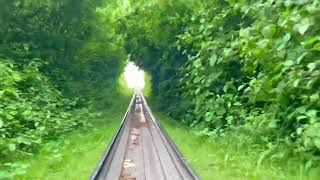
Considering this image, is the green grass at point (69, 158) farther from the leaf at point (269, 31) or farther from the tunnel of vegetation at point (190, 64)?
the leaf at point (269, 31)

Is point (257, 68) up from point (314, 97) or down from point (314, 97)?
up

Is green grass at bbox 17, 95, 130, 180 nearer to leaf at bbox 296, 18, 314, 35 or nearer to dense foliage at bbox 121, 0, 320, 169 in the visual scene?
dense foliage at bbox 121, 0, 320, 169

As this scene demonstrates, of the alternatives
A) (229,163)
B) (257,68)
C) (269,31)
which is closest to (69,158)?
(229,163)

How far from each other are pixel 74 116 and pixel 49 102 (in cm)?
191

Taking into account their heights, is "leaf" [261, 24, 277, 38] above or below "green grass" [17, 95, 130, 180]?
above

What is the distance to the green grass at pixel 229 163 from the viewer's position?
8969 mm

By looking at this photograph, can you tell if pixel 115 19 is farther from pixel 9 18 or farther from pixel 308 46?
pixel 308 46

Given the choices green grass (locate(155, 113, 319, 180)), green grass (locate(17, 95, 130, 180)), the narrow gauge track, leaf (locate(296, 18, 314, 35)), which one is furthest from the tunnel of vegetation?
the narrow gauge track

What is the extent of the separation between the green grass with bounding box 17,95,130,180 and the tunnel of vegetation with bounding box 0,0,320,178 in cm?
55

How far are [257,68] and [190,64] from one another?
7.47 meters

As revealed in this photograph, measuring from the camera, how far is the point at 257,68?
1251 cm

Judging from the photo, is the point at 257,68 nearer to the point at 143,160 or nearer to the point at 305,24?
the point at 143,160

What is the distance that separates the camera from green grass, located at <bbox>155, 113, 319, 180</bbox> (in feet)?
29.4

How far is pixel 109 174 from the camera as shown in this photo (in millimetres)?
10141
